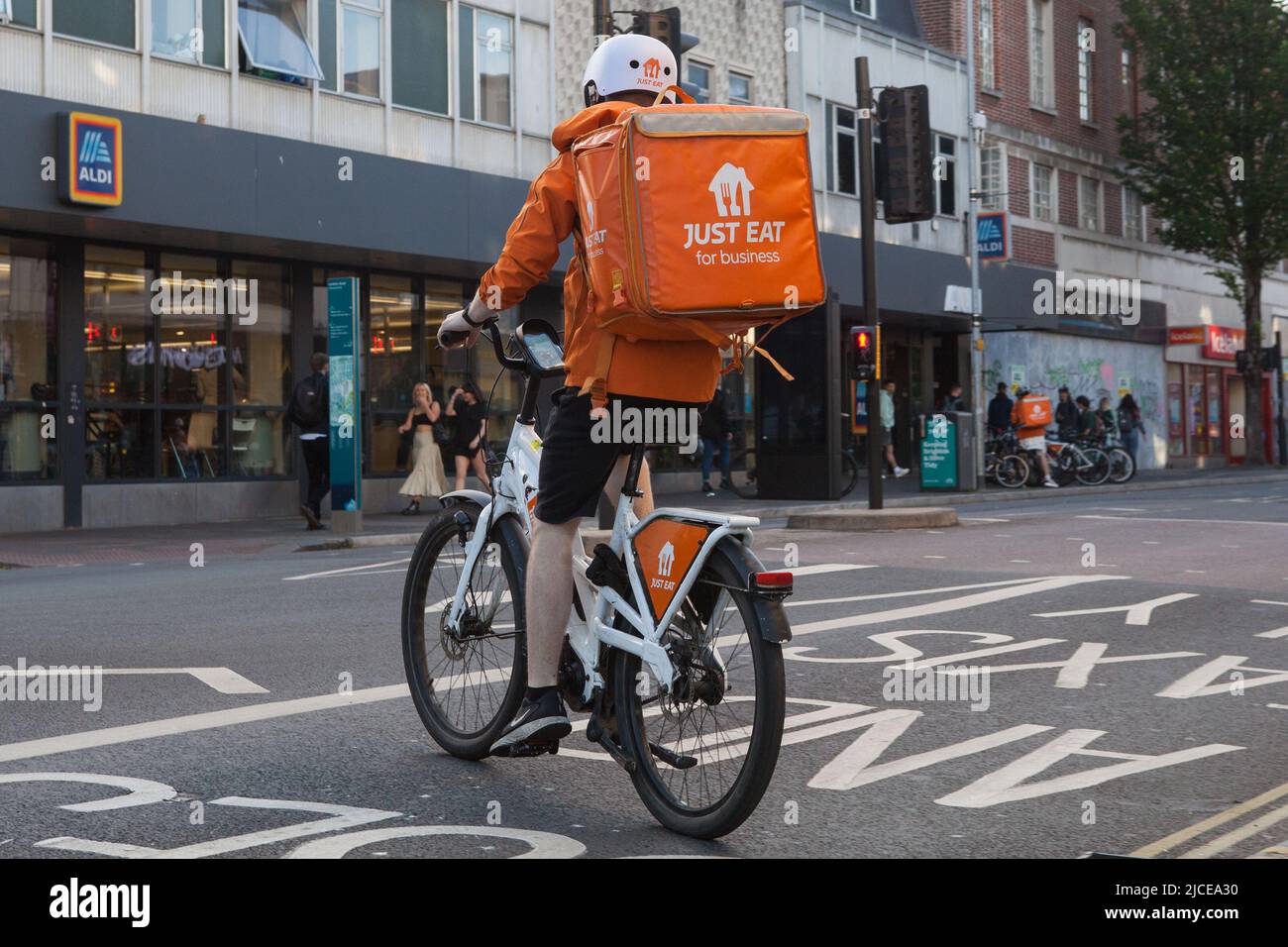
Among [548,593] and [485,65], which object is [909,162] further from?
[548,593]

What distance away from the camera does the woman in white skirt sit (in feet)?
69.2

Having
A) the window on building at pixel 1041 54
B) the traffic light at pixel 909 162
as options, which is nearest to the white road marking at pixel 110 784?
the traffic light at pixel 909 162

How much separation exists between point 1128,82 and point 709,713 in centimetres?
4381

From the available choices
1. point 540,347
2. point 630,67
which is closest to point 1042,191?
point 540,347

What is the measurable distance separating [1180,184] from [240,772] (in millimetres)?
37848

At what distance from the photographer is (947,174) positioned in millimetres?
36125

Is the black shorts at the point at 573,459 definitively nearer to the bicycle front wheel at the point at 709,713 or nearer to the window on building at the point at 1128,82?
the bicycle front wheel at the point at 709,713

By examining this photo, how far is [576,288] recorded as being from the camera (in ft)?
14.4

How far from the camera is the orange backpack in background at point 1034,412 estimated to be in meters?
27.9

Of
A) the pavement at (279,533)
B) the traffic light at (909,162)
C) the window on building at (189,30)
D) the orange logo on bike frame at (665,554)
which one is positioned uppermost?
the window on building at (189,30)

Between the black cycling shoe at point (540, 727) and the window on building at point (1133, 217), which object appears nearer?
the black cycling shoe at point (540, 727)

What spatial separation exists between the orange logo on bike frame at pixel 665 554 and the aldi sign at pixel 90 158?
48.2 ft

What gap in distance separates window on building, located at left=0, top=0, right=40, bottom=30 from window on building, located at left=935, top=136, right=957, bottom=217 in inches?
858
